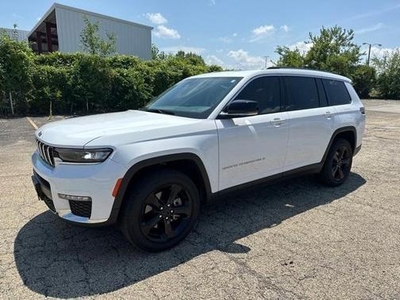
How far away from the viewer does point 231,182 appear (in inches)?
144

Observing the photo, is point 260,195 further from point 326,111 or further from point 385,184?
point 385,184

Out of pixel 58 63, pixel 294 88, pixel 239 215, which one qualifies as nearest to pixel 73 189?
pixel 239 215

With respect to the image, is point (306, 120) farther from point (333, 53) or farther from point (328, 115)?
point (333, 53)

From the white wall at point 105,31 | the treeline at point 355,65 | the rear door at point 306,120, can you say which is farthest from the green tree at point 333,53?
the rear door at point 306,120

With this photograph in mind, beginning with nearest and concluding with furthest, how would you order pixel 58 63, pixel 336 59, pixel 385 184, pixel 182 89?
pixel 182 89 < pixel 385 184 < pixel 58 63 < pixel 336 59

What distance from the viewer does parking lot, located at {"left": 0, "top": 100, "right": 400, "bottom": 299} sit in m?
2.66

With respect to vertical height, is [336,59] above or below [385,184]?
above

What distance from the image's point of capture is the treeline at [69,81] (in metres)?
12.3

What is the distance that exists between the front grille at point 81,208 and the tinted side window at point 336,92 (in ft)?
12.5

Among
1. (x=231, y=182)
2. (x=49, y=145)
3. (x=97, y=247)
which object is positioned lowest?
(x=97, y=247)

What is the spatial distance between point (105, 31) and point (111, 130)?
24059 mm

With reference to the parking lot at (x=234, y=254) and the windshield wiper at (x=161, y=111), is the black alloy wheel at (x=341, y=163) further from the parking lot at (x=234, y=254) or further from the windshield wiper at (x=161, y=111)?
the windshield wiper at (x=161, y=111)

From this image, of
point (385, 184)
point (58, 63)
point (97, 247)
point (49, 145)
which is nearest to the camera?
point (49, 145)

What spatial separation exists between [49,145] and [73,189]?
51 cm
